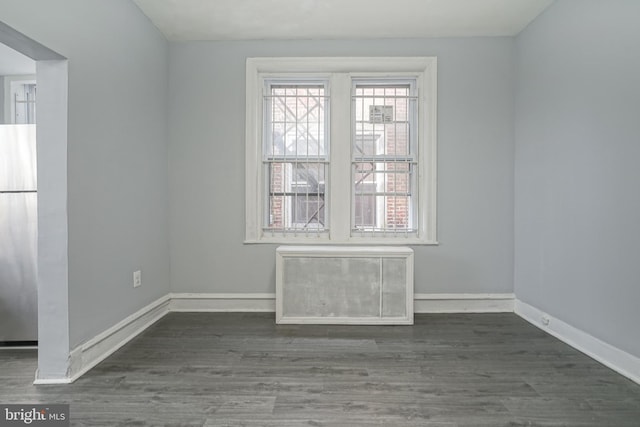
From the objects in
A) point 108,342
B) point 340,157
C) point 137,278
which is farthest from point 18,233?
point 340,157

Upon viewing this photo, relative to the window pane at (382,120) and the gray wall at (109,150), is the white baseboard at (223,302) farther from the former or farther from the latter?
the window pane at (382,120)

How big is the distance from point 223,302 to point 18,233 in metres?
1.70

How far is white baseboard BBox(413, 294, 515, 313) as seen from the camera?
343 centimetres

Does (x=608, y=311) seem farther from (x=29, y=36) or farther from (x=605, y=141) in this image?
(x=29, y=36)

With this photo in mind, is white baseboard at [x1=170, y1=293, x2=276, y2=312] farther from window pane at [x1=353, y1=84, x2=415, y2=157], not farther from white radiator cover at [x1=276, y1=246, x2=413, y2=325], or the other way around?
window pane at [x1=353, y1=84, x2=415, y2=157]

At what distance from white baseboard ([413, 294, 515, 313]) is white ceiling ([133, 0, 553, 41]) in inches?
98.1

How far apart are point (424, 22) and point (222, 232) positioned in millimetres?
2683

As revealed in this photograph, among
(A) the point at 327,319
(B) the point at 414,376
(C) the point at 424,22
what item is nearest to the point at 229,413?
(B) the point at 414,376

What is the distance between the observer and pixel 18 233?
2510 millimetres

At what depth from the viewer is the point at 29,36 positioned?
1815 millimetres

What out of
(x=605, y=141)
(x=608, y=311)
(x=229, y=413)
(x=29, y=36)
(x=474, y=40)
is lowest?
(x=229, y=413)

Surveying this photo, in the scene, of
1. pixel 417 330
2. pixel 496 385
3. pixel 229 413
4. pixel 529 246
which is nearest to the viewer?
pixel 229 413

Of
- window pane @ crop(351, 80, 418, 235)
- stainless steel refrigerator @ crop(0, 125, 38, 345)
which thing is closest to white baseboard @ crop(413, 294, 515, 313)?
window pane @ crop(351, 80, 418, 235)

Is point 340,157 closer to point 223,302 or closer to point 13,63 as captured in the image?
point 223,302
